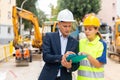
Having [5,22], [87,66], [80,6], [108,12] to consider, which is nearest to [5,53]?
[87,66]

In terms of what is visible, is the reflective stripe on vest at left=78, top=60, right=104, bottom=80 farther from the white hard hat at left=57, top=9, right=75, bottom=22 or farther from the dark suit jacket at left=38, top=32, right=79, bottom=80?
the white hard hat at left=57, top=9, right=75, bottom=22

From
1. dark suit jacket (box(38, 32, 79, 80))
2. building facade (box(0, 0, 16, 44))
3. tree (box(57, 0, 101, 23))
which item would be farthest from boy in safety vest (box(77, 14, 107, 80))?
tree (box(57, 0, 101, 23))

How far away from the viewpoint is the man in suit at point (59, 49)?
13.3 ft

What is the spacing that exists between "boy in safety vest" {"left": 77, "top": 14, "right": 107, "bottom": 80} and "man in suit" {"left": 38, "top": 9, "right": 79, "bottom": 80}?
0.52 feet

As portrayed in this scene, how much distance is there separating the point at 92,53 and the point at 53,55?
48 centimetres

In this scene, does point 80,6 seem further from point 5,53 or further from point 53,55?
point 53,55

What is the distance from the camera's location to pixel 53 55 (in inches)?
159

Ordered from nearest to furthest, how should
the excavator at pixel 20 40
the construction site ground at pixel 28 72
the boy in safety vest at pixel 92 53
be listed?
1. the boy in safety vest at pixel 92 53
2. the construction site ground at pixel 28 72
3. the excavator at pixel 20 40

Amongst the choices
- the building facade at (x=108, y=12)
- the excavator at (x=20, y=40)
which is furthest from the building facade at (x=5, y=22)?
the excavator at (x=20, y=40)

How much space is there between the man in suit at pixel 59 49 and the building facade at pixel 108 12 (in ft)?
192

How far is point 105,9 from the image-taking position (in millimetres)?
63375

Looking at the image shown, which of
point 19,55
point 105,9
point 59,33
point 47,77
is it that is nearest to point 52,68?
point 47,77

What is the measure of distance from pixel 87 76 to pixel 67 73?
0.26m

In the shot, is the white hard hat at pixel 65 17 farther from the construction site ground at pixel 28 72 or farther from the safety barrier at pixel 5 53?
the safety barrier at pixel 5 53
